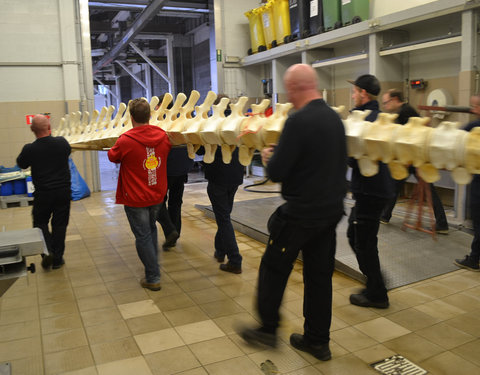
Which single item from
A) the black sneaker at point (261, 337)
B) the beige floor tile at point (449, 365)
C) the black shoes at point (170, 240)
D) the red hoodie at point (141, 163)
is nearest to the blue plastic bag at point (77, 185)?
the black shoes at point (170, 240)

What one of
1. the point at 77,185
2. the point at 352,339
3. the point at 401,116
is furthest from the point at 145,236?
the point at 77,185

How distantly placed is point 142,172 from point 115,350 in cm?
144

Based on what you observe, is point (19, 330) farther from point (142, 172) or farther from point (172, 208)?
point (172, 208)

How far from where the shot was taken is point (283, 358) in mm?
2904

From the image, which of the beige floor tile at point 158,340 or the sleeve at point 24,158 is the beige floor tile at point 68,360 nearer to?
the beige floor tile at point 158,340

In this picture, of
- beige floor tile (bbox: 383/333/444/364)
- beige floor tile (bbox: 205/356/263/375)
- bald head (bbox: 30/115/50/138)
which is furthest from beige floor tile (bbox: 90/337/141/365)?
bald head (bbox: 30/115/50/138)

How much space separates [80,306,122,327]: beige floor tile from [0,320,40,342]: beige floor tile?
0.34 meters

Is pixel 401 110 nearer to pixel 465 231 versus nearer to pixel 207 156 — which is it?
pixel 465 231

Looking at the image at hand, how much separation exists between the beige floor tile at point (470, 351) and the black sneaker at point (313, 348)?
819 millimetres

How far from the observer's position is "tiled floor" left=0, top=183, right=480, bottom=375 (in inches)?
113

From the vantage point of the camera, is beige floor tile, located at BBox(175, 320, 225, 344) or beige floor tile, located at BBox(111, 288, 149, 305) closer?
beige floor tile, located at BBox(175, 320, 225, 344)

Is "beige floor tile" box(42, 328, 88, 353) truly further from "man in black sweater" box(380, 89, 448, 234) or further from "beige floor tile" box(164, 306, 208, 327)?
"man in black sweater" box(380, 89, 448, 234)

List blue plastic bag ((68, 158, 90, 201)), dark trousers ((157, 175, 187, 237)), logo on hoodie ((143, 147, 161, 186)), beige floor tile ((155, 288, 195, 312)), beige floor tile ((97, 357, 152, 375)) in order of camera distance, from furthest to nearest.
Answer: blue plastic bag ((68, 158, 90, 201))
dark trousers ((157, 175, 187, 237))
logo on hoodie ((143, 147, 161, 186))
beige floor tile ((155, 288, 195, 312))
beige floor tile ((97, 357, 152, 375))

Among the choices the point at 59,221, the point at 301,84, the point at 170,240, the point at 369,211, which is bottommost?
the point at 170,240
